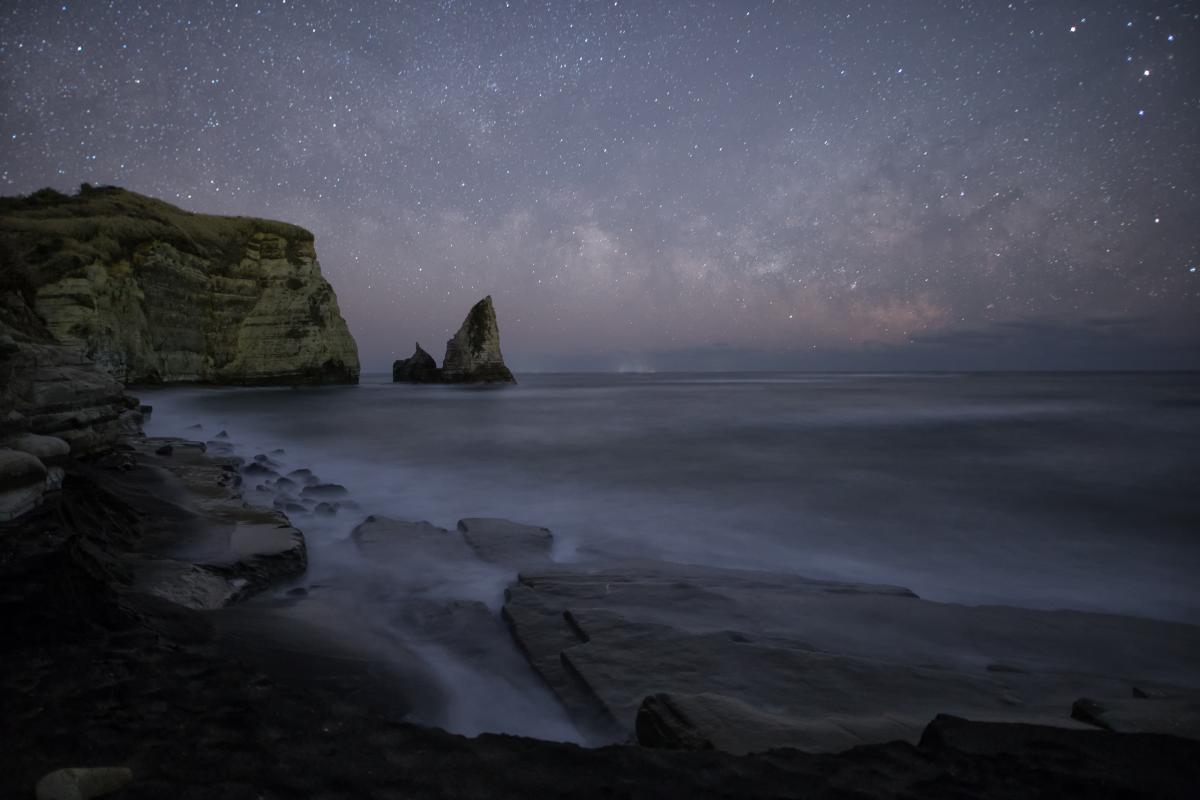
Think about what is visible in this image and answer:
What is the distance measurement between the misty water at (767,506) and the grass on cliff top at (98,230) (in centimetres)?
1284

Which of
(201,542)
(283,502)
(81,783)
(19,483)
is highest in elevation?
(19,483)

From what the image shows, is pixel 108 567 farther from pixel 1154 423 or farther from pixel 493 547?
pixel 1154 423

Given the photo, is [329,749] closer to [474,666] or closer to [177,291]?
[474,666]

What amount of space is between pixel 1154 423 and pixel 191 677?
25260 millimetres

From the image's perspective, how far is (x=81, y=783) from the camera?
123 cm

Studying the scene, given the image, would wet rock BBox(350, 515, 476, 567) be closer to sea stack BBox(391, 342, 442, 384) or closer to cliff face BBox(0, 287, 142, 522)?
cliff face BBox(0, 287, 142, 522)

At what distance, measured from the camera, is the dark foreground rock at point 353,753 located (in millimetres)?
1450

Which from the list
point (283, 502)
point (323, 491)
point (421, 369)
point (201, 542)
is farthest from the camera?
point (421, 369)

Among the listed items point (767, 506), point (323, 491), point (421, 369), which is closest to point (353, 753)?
point (323, 491)

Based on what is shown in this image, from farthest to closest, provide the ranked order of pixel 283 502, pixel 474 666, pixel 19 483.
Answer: pixel 283 502 → pixel 19 483 → pixel 474 666

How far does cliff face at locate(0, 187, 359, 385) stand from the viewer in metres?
23.5

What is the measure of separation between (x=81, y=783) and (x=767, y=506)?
729 cm

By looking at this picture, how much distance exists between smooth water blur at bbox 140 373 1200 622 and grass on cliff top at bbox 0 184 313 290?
42.6 feet

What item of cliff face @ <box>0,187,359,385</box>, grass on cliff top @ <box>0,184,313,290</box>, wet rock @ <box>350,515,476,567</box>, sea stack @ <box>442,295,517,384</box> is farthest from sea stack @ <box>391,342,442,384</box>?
wet rock @ <box>350,515,476,567</box>
